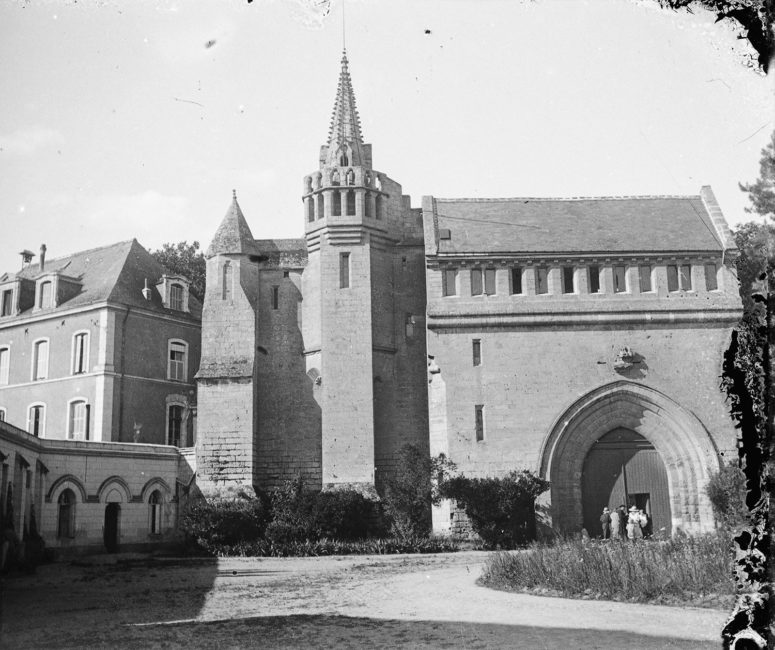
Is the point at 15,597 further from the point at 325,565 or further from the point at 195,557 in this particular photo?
the point at 195,557

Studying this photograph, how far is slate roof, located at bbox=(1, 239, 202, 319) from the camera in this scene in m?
34.6

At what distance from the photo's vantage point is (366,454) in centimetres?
2834

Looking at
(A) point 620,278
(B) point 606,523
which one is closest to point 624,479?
(B) point 606,523

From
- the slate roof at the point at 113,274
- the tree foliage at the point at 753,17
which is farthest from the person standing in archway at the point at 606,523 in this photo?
the tree foliage at the point at 753,17

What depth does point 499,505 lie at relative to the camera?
2578 cm

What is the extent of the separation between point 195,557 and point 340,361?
8053 millimetres

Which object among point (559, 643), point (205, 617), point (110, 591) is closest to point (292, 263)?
point (110, 591)

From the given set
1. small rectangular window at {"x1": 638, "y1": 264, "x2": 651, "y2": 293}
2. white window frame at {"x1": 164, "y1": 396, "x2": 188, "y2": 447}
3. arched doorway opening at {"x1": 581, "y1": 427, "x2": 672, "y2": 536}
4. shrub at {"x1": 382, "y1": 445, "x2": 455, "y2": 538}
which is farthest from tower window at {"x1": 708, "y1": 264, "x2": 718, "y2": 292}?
white window frame at {"x1": 164, "y1": 396, "x2": 188, "y2": 447}

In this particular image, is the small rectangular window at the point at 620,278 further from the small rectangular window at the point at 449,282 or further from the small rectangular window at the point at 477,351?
the small rectangular window at the point at 449,282

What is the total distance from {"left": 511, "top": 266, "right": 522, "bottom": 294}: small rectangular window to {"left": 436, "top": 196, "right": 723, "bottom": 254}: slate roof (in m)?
0.69

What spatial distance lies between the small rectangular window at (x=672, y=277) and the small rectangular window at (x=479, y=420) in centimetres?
766

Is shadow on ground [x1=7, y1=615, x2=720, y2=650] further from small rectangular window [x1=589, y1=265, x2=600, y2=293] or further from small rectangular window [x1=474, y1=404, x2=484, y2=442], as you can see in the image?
small rectangular window [x1=589, y1=265, x2=600, y2=293]

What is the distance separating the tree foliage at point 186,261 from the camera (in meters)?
44.3

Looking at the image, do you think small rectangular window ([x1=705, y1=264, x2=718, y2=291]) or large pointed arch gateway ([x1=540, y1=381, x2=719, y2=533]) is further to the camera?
small rectangular window ([x1=705, y1=264, x2=718, y2=291])
